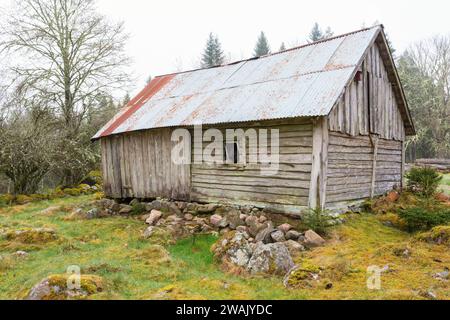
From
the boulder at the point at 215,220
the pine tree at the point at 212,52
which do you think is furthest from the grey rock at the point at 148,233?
the pine tree at the point at 212,52

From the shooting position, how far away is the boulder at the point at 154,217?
438 inches

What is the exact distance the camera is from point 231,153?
11180 mm

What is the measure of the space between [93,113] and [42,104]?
115 inches

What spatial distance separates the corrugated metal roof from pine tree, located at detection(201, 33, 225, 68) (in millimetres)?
30165

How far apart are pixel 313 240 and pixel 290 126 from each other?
3351 mm

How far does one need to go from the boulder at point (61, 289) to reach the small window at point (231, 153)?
6.55 metres

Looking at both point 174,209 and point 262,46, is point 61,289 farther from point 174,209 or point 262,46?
point 262,46

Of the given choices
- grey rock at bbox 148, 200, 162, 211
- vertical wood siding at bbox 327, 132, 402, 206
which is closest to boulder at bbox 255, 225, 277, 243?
vertical wood siding at bbox 327, 132, 402, 206

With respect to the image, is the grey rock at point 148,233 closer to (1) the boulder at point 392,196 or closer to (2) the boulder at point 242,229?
(2) the boulder at point 242,229

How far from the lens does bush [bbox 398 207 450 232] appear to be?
27.8 feet

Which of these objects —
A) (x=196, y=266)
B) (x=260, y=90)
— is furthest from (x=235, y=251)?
(x=260, y=90)

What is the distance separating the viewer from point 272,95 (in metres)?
10.6

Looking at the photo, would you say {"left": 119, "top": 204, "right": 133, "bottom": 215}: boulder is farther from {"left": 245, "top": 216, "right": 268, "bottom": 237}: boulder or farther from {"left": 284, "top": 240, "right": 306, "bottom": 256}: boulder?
{"left": 284, "top": 240, "right": 306, "bottom": 256}: boulder
